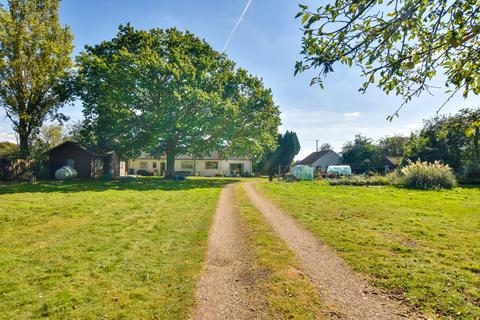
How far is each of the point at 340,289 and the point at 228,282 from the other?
2076mm

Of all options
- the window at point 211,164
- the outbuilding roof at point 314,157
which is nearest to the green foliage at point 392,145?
the outbuilding roof at point 314,157

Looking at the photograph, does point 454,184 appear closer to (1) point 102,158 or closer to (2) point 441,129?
(2) point 441,129

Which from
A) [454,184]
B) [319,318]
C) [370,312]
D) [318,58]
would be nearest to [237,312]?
[319,318]

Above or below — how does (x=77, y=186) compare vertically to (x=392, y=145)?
below

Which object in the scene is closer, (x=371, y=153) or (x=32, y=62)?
(x=32, y=62)

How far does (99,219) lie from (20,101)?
24424 millimetres

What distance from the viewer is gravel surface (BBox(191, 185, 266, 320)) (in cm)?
430

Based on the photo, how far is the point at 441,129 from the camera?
3506mm

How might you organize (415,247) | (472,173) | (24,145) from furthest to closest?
(472,173), (24,145), (415,247)

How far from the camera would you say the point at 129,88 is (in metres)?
26.6

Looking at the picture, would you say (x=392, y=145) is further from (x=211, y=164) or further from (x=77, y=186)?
(x=77, y=186)

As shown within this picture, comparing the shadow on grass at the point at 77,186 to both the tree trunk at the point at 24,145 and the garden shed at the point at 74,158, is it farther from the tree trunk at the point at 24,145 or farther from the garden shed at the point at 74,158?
the garden shed at the point at 74,158

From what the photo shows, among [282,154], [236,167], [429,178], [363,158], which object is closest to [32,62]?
[236,167]

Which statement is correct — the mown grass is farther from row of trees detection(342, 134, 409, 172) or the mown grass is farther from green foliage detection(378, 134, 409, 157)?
green foliage detection(378, 134, 409, 157)
